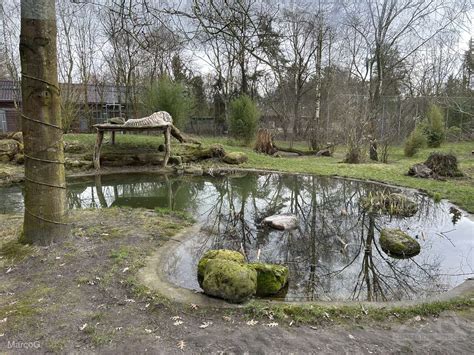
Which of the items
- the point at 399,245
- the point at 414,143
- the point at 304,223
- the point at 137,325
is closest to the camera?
the point at 137,325

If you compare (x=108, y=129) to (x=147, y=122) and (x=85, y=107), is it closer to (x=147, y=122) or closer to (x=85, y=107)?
(x=147, y=122)

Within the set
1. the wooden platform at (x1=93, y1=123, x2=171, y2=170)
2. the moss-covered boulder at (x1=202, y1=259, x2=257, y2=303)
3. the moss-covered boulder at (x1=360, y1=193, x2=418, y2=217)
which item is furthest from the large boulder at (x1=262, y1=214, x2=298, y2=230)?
the wooden platform at (x1=93, y1=123, x2=171, y2=170)

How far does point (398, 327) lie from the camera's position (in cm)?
257

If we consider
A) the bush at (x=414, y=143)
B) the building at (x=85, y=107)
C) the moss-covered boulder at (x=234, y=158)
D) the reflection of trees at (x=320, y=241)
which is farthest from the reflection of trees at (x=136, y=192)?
the building at (x=85, y=107)

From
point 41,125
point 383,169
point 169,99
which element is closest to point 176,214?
point 41,125

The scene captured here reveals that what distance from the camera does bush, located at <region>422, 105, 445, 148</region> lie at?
1573 cm

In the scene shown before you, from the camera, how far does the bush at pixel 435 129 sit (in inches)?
619

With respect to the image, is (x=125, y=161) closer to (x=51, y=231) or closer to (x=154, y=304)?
(x=51, y=231)

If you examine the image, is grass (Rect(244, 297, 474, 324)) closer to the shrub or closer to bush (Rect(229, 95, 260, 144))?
the shrub

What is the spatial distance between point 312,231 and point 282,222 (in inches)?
17.7

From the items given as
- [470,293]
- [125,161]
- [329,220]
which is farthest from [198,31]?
[125,161]

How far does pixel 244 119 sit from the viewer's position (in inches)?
617

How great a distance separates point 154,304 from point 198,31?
2360 mm

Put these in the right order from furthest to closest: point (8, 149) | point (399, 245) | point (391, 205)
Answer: point (8, 149) < point (391, 205) < point (399, 245)
